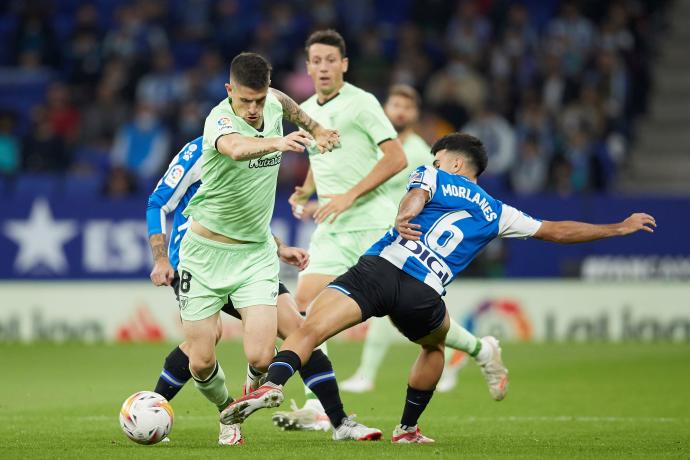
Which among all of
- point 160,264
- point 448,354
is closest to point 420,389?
point 160,264

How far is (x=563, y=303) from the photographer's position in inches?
643

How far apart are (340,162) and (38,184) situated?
8779 mm

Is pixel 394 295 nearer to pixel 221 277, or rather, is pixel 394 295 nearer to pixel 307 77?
pixel 221 277

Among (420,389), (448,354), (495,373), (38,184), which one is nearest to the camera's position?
(420,389)

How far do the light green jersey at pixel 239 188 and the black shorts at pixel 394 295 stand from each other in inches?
27.4

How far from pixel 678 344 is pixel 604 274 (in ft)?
4.58

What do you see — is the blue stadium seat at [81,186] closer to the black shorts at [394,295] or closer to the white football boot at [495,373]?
the white football boot at [495,373]

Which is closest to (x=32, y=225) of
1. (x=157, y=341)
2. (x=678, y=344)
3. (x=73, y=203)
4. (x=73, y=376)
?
(x=73, y=203)

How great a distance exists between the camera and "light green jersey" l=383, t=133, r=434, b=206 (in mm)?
11102

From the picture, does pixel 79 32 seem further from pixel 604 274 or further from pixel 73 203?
pixel 604 274

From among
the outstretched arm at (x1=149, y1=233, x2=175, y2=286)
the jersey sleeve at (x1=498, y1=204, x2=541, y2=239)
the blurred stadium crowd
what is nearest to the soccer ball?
the outstretched arm at (x1=149, y1=233, x2=175, y2=286)

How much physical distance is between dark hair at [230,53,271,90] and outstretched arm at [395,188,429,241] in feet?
3.44

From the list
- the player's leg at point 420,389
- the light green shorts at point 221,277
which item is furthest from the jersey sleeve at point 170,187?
the player's leg at point 420,389

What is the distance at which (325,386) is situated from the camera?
7828 millimetres
